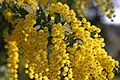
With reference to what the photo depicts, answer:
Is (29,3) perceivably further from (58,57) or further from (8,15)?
(58,57)

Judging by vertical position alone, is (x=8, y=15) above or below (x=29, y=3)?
below

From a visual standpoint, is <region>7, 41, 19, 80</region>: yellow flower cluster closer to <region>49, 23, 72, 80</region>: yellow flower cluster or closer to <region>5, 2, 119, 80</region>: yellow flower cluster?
<region>5, 2, 119, 80</region>: yellow flower cluster

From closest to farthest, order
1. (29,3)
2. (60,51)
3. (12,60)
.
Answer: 1. (12,60)
2. (60,51)
3. (29,3)

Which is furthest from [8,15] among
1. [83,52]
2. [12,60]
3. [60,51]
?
[83,52]

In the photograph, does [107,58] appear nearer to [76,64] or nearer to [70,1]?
[76,64]

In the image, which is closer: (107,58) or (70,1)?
(107,58)

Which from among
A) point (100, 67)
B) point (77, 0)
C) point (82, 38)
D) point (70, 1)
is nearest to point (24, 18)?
point (82, 38)

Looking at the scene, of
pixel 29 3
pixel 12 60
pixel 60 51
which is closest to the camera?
pixel 12 60

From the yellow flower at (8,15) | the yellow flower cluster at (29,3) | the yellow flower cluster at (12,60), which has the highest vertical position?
the yellow flower cluster at (29,3)

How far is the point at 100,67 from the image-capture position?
11.6ft

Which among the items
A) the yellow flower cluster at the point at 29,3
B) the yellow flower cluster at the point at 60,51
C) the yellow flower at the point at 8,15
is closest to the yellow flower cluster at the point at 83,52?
the yellow flower cluster at the point at 60,51

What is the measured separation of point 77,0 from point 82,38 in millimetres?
2346

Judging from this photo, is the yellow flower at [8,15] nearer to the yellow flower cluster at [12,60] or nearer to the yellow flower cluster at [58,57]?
the yellow flower cluster at [12,60]

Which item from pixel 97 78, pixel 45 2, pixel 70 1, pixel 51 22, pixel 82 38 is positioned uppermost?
pixel 70 1
